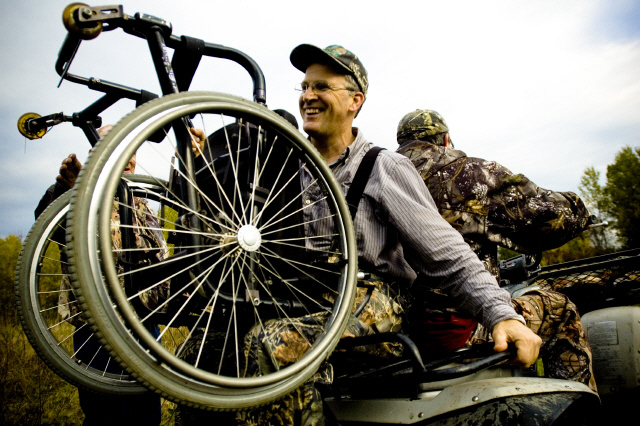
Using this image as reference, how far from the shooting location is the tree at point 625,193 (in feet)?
105

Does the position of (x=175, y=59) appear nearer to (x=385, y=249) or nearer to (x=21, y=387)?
(x=385, y=249)

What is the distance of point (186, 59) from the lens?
1609 millimetres

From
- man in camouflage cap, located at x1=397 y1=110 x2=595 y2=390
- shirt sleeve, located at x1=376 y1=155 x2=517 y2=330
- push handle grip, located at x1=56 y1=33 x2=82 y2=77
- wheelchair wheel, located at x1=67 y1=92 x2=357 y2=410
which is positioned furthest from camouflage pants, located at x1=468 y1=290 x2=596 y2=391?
push handle grip, located at x1=56 y1=33 x2=82 y2=77

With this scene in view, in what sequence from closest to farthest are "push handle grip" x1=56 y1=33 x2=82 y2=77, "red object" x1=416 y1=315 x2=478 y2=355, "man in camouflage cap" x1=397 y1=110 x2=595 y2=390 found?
"push handle grip" x1=56 y1=33 x2=82 y2=77
"red object" x1=416 y1=315 x2=478 y2=355
"man in camouflage cap" x1=397 y1=110 x2=595 y2=390

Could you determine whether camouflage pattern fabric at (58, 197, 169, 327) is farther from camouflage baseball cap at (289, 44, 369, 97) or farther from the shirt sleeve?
camouflage baseball cap at (289, 44, 369, 97)

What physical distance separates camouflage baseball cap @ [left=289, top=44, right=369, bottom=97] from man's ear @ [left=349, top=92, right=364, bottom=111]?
0.04 meters

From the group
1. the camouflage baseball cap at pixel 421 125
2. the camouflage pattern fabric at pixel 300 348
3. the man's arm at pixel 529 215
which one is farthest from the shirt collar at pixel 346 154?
the camouflage baseball cap at pixel 421 125

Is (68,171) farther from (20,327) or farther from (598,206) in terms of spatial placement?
(598,206)

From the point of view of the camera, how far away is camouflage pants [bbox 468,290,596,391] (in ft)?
7.27

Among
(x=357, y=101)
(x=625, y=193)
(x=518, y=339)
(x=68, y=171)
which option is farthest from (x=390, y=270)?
(x=625, y=193)

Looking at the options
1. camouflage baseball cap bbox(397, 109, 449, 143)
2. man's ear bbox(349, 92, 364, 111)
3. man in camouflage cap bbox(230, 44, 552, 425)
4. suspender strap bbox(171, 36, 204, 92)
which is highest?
camouflage baseball cap bbox(397, 109, 449, 143)

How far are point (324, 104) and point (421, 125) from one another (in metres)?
1.45

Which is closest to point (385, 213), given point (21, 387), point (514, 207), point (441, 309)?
point (441, 309)

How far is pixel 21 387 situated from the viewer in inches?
210
